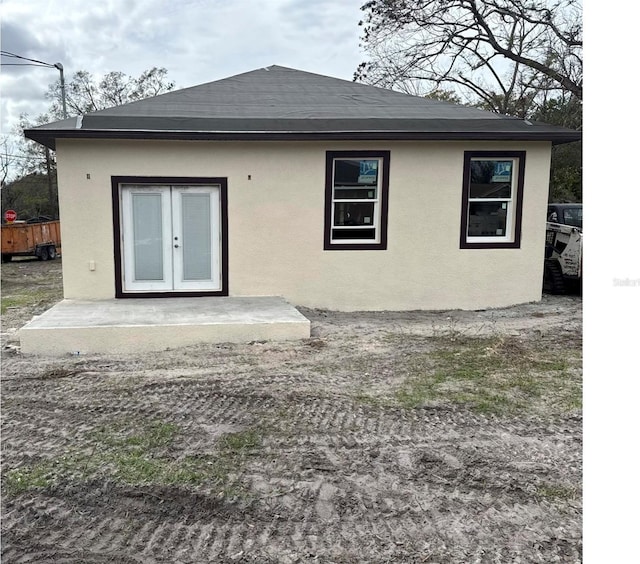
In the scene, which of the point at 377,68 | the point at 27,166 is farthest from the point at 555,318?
the point at 27,166

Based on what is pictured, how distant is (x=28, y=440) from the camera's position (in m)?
3.79

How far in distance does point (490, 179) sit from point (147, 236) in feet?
19.6

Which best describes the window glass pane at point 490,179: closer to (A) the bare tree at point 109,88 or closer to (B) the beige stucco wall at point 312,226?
(B) the beige stucco wall at point 312,226

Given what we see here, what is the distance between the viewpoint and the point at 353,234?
902 cm

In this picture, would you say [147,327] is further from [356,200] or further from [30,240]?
[30,240]

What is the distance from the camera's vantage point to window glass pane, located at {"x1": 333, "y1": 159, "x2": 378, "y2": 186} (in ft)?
28.8

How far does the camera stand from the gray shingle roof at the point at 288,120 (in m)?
8.07

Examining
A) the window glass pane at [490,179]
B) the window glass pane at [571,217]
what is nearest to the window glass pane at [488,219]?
the window glass pane at [490,179]

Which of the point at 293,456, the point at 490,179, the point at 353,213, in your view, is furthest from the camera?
the point at 490,179

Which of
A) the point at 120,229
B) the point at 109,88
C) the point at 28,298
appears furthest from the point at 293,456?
the point at 109,88

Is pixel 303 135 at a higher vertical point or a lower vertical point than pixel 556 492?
higher
